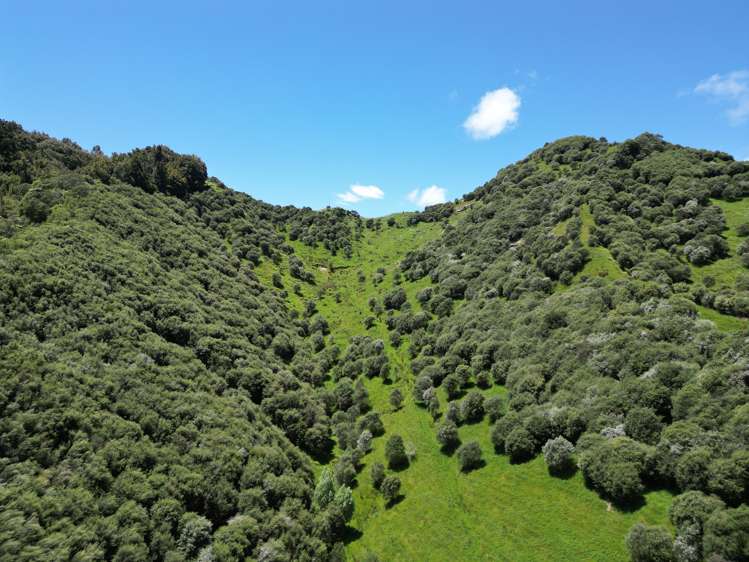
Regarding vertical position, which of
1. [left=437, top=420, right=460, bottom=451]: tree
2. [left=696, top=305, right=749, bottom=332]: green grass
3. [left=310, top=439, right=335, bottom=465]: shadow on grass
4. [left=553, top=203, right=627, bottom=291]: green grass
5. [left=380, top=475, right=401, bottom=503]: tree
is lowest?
[left=310, top=439, right=335, bottom=465]: shadow on grass

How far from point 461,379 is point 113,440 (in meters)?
52.3

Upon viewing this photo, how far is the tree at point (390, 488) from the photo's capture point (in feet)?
184

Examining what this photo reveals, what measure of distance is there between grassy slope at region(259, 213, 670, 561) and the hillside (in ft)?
0.86

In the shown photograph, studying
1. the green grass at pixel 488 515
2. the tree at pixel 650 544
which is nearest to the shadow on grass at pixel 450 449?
the green grass at pixel 488 515

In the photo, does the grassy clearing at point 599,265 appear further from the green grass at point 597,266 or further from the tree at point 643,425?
the tree at point 643,425

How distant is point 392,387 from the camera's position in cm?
8506

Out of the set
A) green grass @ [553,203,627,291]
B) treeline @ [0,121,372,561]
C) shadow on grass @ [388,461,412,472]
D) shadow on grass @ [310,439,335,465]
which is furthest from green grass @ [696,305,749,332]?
shadow on grass @ [310,439,335,465]

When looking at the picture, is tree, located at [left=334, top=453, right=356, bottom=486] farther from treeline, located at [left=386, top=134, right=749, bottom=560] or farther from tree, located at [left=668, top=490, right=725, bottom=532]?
tree, located at [left=668, top=490, right=725, bottom=532]

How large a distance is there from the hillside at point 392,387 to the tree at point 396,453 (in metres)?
0.37

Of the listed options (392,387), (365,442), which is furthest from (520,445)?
(392,387)

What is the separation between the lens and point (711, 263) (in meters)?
75.4

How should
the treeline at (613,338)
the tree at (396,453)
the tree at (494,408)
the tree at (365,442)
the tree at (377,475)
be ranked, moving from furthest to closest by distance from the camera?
the tree at (365,442), the tree at (396,453), the tree at (494,408), the tree at (377,475), the treeline at (613,338)

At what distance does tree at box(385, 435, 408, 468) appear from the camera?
2435 inches

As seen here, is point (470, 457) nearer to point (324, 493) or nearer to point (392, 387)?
point (324, 493)
